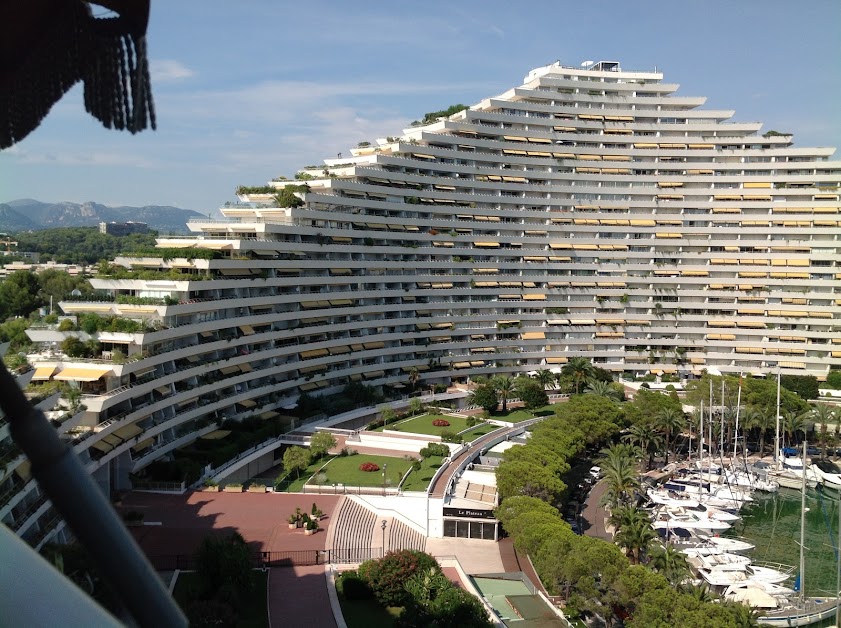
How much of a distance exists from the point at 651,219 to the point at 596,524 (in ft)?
152

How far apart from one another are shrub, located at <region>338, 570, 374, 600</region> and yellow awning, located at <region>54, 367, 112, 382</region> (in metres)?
16.7

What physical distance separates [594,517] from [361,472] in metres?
13.5

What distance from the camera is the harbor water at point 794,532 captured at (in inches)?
1411

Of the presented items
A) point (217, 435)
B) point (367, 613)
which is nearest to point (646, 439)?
point (217, 435)

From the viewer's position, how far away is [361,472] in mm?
39969

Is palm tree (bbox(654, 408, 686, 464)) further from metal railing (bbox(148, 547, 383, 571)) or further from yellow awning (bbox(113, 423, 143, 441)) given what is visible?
yellow awning (bbox(113, 423, 143, 441))

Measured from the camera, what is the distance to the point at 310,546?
97.2ft

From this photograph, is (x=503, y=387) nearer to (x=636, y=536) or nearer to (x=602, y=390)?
(x=602, y=390)

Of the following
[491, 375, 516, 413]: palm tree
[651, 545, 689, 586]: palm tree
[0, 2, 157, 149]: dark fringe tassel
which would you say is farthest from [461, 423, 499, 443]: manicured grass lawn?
[0, 2, 157, 149]: dark fringe tassel

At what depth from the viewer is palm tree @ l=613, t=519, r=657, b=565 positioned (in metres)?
32.2

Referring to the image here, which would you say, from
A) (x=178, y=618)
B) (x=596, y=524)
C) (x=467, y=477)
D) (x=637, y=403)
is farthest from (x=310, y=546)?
(x=637, y=403)

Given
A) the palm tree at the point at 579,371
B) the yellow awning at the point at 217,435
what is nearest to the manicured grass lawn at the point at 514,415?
the palm tree at the point at 579,371

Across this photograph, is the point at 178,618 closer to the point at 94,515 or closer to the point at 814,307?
the point at 94,515

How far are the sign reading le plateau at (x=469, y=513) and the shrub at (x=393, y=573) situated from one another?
28.1 feet
